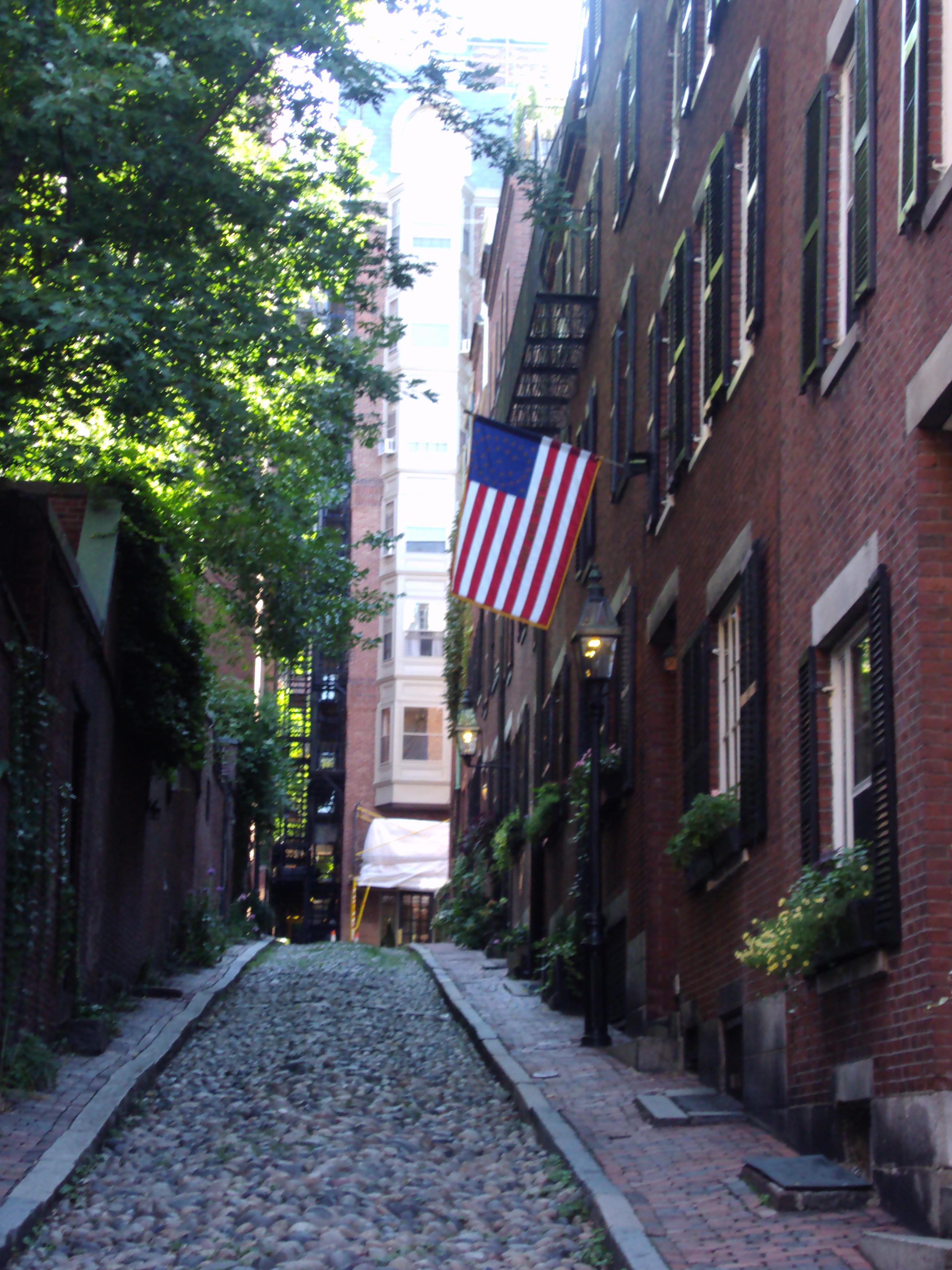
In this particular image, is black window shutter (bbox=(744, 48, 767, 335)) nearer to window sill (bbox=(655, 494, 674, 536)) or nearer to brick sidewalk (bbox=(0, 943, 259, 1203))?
window sill (bbox=(655, 494, 674, 536))

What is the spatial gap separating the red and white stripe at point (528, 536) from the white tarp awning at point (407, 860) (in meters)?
35.9

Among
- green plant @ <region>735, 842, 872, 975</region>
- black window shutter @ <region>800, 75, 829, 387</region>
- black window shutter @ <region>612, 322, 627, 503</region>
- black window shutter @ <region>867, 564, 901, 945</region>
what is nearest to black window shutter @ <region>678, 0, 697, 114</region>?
black window shutter @ <region>612, 322, 627, 503</region>

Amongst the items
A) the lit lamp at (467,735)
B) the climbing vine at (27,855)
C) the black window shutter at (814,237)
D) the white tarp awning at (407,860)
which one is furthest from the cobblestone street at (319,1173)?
the white tarp awning at (407,860)

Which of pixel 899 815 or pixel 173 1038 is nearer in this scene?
pixel 899 815

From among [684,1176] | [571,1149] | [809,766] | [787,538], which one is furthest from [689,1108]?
[787,538]

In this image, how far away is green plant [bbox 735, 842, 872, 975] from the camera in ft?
26.4

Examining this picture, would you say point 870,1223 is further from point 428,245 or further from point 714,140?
point 428,245

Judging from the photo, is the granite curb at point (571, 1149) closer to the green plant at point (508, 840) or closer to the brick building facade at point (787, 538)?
the brick building facade at point (787, 538)

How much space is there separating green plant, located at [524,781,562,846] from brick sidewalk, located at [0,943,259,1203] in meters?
5.05

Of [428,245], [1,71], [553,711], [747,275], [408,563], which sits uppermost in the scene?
[428,245]

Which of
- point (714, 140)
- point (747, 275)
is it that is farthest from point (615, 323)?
point (747, 275)

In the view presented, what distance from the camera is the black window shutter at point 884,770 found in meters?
7.55

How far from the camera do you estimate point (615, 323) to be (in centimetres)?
1817

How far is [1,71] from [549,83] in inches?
869
